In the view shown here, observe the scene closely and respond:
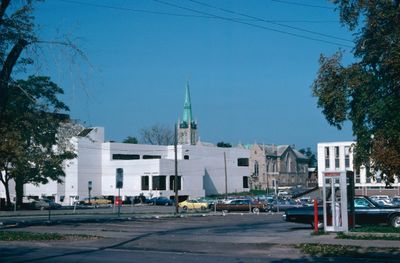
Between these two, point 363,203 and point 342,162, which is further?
point 342,162

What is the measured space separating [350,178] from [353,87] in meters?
3.73

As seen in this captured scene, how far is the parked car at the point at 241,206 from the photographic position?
55812 millimetres

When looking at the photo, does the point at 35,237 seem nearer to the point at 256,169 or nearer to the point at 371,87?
the point at 371,87

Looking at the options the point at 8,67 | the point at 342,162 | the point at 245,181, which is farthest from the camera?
the point at 245,181

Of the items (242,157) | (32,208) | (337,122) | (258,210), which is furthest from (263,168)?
(337,122)

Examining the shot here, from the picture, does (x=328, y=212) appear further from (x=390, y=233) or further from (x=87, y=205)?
(x=87, y=205)

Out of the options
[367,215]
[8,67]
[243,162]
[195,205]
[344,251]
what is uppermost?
[8,67]

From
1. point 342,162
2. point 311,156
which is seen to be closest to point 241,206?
point 342,162

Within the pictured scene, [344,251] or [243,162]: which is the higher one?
[243,162]

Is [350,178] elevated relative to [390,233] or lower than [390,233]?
elevated

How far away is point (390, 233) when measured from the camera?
70.1 ft

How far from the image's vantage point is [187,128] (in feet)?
487

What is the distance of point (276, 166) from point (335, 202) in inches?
4342

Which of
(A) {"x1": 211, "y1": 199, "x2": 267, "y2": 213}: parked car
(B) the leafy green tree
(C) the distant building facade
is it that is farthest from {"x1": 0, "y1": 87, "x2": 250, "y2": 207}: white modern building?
(B) the leafy green tree
